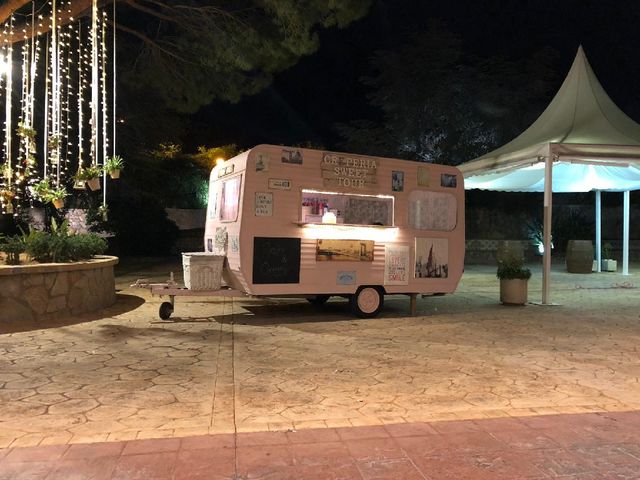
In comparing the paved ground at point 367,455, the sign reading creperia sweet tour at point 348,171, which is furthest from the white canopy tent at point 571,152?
the paved ground at point 367,455

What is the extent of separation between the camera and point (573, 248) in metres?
17.6

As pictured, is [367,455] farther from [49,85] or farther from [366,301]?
[49,85]

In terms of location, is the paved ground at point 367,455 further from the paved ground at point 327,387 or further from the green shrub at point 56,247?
the green shrub at point 56,247

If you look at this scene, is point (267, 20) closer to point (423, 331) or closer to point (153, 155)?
point (423, 331)

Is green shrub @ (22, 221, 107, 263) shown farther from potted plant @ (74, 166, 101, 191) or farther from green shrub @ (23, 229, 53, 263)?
potted plant @ (74, 166, 101, 191)

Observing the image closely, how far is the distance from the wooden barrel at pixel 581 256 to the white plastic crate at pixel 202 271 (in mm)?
13055

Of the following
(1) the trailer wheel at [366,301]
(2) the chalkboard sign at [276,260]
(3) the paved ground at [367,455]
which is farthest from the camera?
(1) the trailer wheel at [366,301]


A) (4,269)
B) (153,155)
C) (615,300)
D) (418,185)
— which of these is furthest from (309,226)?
(153,155)

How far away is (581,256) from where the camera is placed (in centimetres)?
1745

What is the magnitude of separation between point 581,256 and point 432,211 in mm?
9972

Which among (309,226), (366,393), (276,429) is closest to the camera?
Answer: (276,429)

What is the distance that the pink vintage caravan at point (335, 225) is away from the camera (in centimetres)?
835

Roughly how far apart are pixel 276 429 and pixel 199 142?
32317 millimetres

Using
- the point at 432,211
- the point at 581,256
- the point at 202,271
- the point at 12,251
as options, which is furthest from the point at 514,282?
the point at 12,251
